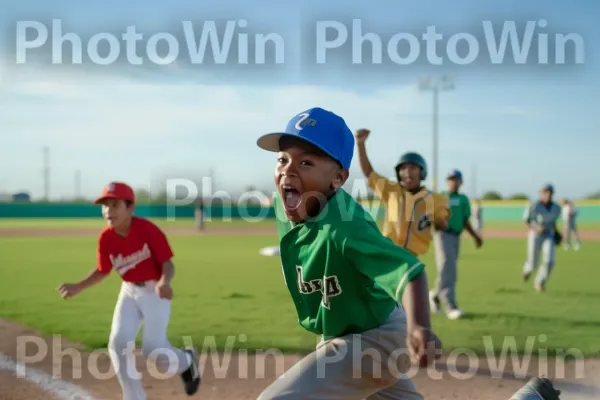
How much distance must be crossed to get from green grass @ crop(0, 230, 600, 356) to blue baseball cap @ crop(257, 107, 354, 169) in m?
4.60

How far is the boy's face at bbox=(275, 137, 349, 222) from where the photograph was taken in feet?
10.8

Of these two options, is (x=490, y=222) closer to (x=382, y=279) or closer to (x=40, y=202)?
(x=40, y=202)

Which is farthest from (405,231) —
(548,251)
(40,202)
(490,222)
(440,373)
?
(40,202)

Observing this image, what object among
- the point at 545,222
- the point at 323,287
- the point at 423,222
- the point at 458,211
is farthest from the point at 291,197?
the point at 545,222

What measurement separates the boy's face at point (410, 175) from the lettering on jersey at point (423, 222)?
0.37m

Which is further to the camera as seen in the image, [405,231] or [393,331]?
[405,231]

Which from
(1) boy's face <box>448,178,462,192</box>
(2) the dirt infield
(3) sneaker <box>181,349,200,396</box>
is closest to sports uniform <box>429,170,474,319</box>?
(1) boy's face <box>448,178,462,192</box>

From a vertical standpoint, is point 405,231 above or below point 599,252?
above

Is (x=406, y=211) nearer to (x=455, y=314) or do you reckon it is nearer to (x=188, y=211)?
(x=455, y=314)

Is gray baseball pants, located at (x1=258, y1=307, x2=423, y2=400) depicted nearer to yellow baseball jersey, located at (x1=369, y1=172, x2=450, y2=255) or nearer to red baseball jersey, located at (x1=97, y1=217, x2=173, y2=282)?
red baseball jersey, located at (x1=97, y1=217, x2=173, y2=282)

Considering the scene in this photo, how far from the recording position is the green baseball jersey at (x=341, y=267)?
2941 millimetres

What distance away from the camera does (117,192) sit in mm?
5590

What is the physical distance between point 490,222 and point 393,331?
2060 inches

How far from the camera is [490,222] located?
53.4 meters
